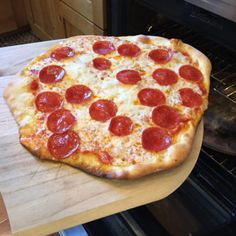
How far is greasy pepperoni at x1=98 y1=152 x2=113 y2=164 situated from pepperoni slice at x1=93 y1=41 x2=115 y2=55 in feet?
1.44

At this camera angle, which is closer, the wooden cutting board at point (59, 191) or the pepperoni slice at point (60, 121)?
the wooden cutting board at point (59, 191)

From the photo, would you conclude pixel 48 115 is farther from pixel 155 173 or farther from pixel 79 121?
pixel 155 173

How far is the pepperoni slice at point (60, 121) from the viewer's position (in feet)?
3.06

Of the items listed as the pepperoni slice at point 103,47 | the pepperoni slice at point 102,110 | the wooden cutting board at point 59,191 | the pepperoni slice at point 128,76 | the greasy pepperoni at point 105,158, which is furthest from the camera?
the pepperoni slice at point 103,47

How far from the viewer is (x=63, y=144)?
890mm

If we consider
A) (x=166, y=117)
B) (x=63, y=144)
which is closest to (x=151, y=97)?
(x=166, y=117)

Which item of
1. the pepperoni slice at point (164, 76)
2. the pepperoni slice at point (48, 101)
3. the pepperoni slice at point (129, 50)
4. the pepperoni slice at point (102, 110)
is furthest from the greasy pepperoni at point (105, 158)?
the pepperoni slice at point (129, 50)

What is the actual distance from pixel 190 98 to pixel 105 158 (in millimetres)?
339

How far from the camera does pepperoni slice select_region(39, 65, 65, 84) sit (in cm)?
107

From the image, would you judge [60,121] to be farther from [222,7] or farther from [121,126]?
[222,7]

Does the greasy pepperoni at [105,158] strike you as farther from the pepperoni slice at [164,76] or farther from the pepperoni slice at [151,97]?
the pepperoni slice at [164,76]

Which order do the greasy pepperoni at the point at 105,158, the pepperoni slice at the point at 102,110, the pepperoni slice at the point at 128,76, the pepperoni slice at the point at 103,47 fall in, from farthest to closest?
the pepperoni slice at the point at 103,47 → the pepperoni slice at the point at 128,76 → the pepperoni slice at the point at 102,110 → the greasy pepperoni at the point at 105,158

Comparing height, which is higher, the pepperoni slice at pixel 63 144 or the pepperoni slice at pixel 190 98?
the pepperoni slice at pixel 190 98

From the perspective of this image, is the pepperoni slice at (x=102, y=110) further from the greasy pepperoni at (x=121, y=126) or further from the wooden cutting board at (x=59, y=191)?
the wooden cutting board at (x=59, y=191)
